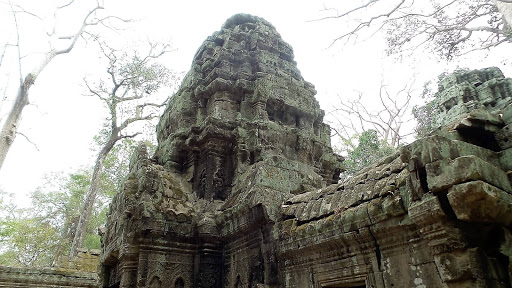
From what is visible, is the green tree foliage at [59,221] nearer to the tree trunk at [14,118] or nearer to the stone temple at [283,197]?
the tree trunk at [14,118]

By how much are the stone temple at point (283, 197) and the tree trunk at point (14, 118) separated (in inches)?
252

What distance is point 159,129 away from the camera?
8.96m

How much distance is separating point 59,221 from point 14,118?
16.7 m

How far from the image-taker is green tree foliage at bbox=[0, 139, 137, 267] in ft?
71.6

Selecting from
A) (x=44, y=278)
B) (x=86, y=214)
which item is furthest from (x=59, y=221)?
(x=44, y=278)

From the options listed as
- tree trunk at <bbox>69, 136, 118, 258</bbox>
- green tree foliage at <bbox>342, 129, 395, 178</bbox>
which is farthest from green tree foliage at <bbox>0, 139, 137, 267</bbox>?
green tree foliage at <bbox>342, 129, 395, 178</bbox>

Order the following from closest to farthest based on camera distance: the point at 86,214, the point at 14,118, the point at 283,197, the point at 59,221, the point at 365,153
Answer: the point at 283,197, the point at 14,118, the point at 86,214, the point at 365,153, the point at 59,221

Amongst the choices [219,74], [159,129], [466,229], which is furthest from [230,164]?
[466,229]

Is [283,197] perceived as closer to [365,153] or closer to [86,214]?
[365,153]

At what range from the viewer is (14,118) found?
12.5 m

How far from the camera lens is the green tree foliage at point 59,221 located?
21.8 m

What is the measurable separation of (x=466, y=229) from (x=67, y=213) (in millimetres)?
27623

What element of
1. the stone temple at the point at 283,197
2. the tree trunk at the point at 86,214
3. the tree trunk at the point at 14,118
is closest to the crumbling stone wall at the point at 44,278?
the stone temple at the point at 283,197

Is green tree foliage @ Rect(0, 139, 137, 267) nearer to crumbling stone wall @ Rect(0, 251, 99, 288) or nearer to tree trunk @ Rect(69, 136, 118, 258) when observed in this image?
tree trunk @ Rect(69, 136, 118, 258)
